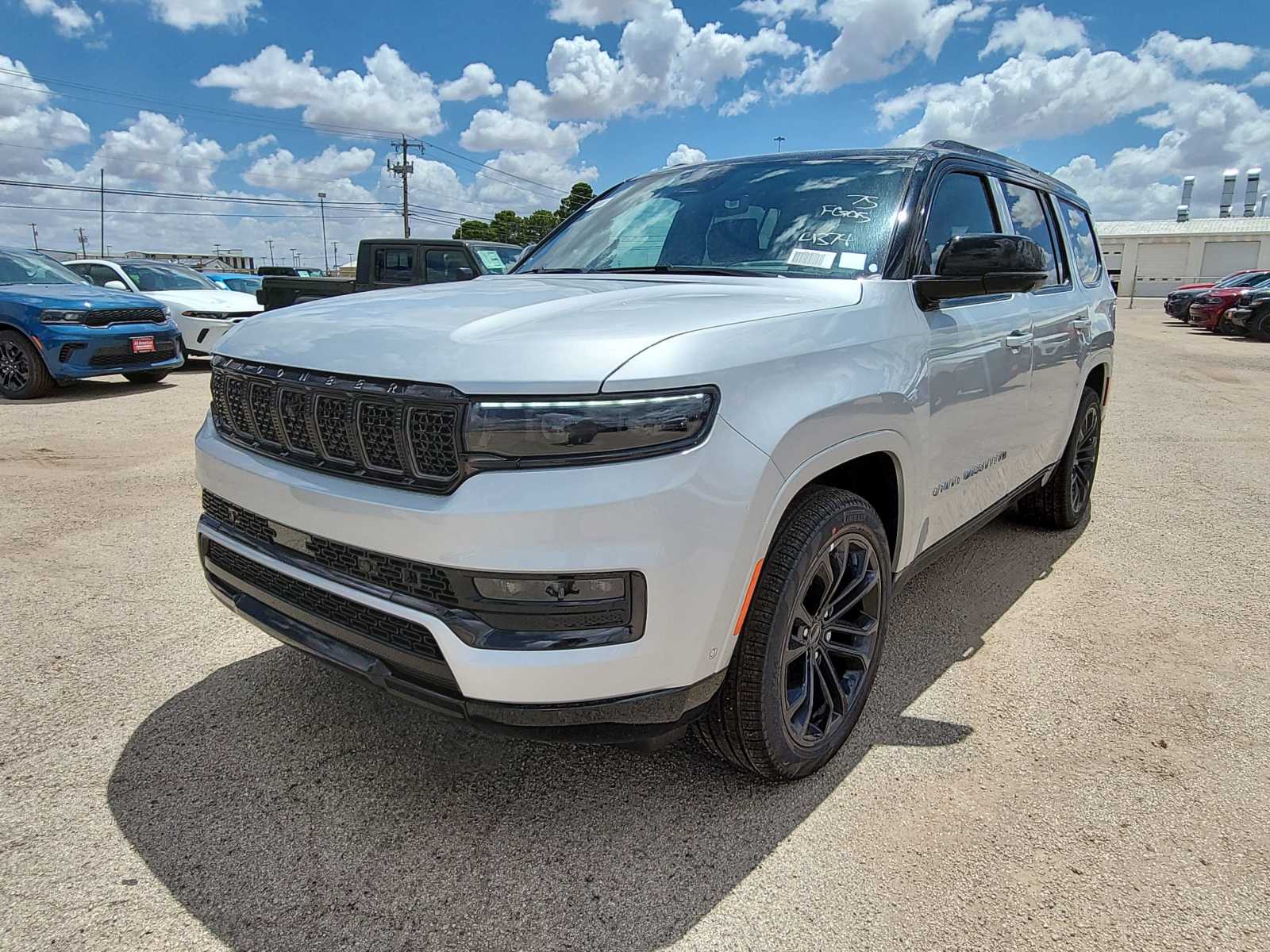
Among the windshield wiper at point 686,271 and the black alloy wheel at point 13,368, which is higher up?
the windshield wiper at point 686,271

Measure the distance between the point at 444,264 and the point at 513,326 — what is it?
10.4 metres

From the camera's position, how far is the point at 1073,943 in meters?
1.89

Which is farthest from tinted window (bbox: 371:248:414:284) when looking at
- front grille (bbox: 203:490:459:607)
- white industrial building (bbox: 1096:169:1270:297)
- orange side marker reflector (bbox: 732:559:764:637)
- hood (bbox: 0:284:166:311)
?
white industrial building (bbox: 1096:169:1270:297)

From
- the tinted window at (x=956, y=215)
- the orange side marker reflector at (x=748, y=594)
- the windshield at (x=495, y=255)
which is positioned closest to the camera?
the orange side marker reflector at (x=748, y=594)

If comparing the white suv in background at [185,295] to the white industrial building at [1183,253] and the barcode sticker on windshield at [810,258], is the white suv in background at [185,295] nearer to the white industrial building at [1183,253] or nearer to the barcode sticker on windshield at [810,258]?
the barcode sticker on windshield at [810,258]

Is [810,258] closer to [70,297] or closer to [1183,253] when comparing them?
[70,297]

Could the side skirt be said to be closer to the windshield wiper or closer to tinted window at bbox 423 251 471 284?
the windshield wiper

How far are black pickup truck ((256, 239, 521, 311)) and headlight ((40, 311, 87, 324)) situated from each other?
282cm

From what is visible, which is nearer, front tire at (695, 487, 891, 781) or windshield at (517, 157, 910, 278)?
front tire at (695, 487, 891, 781)

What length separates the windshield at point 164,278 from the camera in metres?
12.6

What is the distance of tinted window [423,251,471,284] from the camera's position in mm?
11672

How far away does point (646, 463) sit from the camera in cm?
180

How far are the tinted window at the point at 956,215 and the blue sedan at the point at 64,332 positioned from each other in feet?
31.0

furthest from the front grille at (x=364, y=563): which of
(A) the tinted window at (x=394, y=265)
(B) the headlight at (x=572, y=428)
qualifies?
(A) the tinted window at (x=394, y=265)
